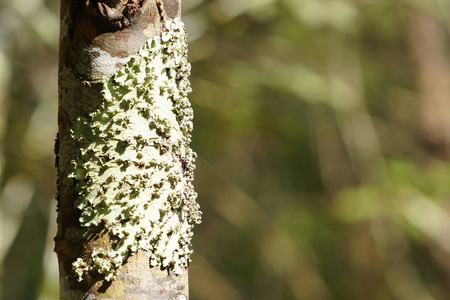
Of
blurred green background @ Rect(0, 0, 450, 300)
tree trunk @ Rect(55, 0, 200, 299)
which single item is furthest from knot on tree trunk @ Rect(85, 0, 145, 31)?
blurred green background @ Rect(0, 0, 450, 300)

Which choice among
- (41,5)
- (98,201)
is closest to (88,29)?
(98,201)

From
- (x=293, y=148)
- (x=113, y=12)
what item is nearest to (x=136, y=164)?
(x=113, y=12)

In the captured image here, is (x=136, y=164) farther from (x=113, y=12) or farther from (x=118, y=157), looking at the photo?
(x=113, y=12)

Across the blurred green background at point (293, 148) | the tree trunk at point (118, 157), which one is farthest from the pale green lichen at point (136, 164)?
the blurred green background at point (293, 148)

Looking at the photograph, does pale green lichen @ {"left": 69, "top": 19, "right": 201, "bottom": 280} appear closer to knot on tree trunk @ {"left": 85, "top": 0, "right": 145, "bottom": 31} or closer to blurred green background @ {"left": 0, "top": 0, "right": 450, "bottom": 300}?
knot on tree trunk @ {"left": 85, "top": 0, "right": 145, "bottom": 31}

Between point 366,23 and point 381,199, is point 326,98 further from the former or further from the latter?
point 366,23
